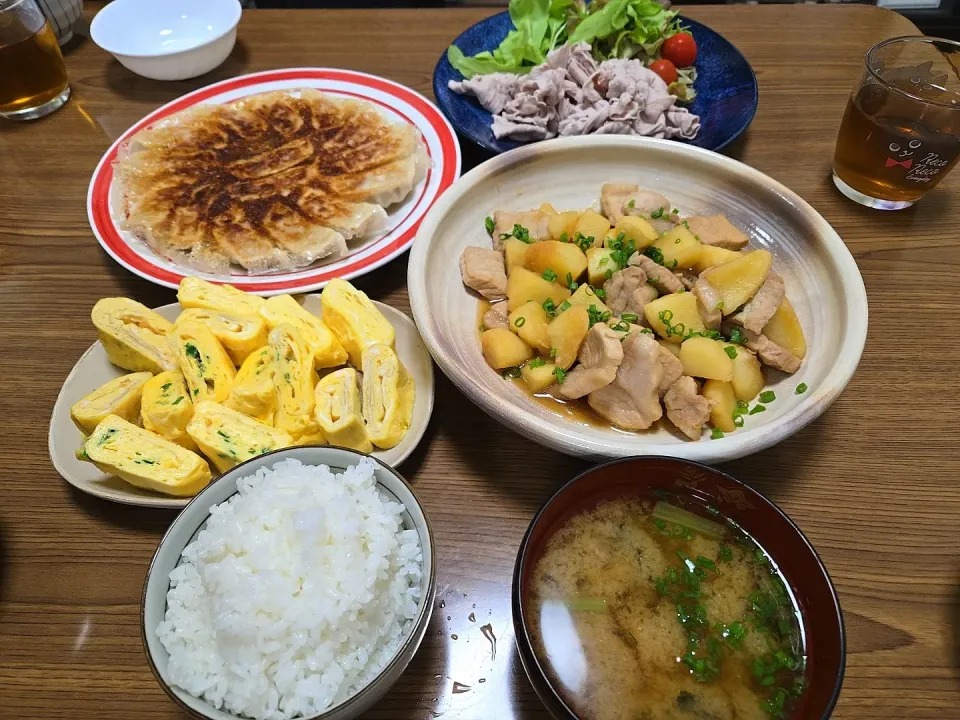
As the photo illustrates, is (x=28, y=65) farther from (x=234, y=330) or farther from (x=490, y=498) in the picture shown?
(x=490, y=498)

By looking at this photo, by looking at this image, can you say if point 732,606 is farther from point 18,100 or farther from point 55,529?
point 18,100

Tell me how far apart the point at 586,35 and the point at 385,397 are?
1833 millimetres

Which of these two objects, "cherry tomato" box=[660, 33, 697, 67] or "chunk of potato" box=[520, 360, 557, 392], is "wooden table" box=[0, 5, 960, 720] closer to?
"chunk of potato" box=[520, 360, 557, 392]

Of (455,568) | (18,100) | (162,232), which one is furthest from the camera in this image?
(18,100)

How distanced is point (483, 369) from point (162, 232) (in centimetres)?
107

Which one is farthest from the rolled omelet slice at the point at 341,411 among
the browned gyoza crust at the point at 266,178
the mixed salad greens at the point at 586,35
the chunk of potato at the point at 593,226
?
the mixed salad greens at the point at 586,35

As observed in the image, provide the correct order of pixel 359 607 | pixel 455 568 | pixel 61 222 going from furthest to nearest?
pixel 61 222, pixel 455 568, pixel 359 607

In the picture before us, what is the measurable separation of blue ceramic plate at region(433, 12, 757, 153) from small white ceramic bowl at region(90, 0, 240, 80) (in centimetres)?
97

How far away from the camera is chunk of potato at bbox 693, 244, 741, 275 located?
1626 millimetres

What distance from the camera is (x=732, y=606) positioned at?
1098mm

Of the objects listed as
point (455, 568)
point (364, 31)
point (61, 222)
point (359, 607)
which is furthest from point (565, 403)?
point (364, 31)

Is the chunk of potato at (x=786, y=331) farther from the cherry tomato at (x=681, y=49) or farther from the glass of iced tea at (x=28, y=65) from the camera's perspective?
the glass of iced tea at (x=28, y=65)

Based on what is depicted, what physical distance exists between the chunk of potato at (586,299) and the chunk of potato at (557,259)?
6 cm

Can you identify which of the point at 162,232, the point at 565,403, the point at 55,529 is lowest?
the point at 55,529
